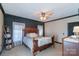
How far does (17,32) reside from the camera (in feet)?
5.90

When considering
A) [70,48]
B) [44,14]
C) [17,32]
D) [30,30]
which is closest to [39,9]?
[44,14]

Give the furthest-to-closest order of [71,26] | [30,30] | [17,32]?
[30,30] → [17,32] → [71,26]

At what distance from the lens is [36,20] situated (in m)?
1.90

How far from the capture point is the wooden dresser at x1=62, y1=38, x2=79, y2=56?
165cm

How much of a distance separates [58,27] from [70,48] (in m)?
0.51

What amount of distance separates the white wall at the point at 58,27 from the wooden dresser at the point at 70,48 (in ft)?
0.46

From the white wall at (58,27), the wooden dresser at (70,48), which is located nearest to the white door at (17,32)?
the white wall at (58,27)

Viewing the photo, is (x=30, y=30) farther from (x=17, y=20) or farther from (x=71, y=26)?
(x=71, y=26)

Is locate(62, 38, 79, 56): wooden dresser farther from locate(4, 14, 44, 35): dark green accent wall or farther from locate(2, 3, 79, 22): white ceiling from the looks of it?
locate(4, 14, 44, 35): dark green accent wall

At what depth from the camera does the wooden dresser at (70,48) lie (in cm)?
165

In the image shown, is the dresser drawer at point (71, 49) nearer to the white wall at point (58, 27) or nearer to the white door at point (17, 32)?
the white wall at point (58, 27)

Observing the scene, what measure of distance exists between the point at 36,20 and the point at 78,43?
3.32 feet

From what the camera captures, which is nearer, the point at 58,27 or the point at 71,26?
the point at 71,26

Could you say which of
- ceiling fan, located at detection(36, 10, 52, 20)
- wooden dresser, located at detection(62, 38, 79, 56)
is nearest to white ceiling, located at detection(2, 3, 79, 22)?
ceiling fan, located at detection(36, 10, 52, 20)
